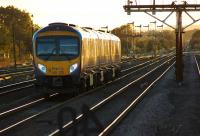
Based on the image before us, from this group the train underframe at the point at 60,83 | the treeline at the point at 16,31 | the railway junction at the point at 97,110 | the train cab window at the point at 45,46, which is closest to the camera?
the railway junction at the point at 97,110

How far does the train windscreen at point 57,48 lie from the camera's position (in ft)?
67.4

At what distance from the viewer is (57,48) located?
20688 mm

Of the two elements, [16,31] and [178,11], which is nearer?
[178,11]

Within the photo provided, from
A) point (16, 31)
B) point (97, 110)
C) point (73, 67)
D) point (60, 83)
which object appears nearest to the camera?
point (97, 110)

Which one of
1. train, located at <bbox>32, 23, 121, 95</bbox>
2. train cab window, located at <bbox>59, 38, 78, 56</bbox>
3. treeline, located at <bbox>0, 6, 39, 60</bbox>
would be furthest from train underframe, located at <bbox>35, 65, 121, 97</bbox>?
treeline, located at <bbox>0, 6, 39, 60</bbox>

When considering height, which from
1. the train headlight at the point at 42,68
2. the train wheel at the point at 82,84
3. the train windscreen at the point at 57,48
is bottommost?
the train wheel at the point at 82,84

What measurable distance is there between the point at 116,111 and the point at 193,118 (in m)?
2.93

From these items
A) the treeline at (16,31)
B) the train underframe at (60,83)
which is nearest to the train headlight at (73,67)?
the train underframe at (60,83)

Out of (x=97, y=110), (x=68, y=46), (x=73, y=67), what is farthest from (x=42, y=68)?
(x=97, y=110)

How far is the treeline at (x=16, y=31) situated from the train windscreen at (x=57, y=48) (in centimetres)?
5709

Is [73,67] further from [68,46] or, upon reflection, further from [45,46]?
[45,46]

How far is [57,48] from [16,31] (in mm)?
81913

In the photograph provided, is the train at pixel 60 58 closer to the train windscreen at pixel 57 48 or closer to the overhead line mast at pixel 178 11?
the train windscreen at pixel 57 48

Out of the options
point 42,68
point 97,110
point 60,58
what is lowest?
point 97,110
